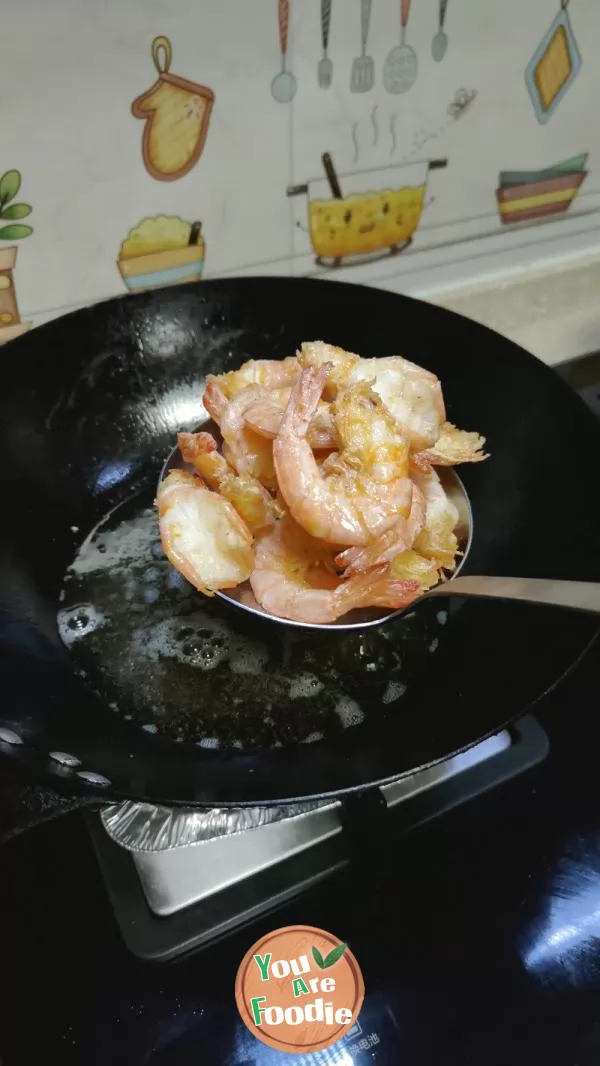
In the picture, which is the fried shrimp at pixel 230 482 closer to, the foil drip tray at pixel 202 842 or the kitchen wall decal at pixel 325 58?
the foil drip tray at pixel 202 842

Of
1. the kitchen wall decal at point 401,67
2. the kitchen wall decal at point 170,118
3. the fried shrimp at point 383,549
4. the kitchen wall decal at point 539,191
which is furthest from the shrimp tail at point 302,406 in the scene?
the kitchen wall decal at point 539,191

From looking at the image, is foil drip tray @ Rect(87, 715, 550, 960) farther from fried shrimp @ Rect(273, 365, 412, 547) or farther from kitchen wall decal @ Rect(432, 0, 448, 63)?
kitchen wall decal @ Rect(432, 0, 448, 63)

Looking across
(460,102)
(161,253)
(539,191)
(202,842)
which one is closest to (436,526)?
(202,842)

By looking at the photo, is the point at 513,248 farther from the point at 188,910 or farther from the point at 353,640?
the point at 188,910

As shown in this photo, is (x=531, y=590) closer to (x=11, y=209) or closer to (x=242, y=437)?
(x=242, y=437)

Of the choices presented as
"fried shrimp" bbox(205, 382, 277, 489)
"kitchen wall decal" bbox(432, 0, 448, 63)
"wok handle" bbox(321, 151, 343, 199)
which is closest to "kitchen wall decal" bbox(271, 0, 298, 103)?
"wok handle" bbox(321, 151, 343, 199)

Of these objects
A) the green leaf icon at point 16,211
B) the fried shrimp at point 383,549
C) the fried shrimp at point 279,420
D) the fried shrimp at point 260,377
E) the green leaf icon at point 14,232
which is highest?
the green leaf icon at point 16,211

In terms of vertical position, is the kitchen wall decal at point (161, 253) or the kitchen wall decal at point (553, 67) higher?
the kitchen wall decal at point (553, 67)
